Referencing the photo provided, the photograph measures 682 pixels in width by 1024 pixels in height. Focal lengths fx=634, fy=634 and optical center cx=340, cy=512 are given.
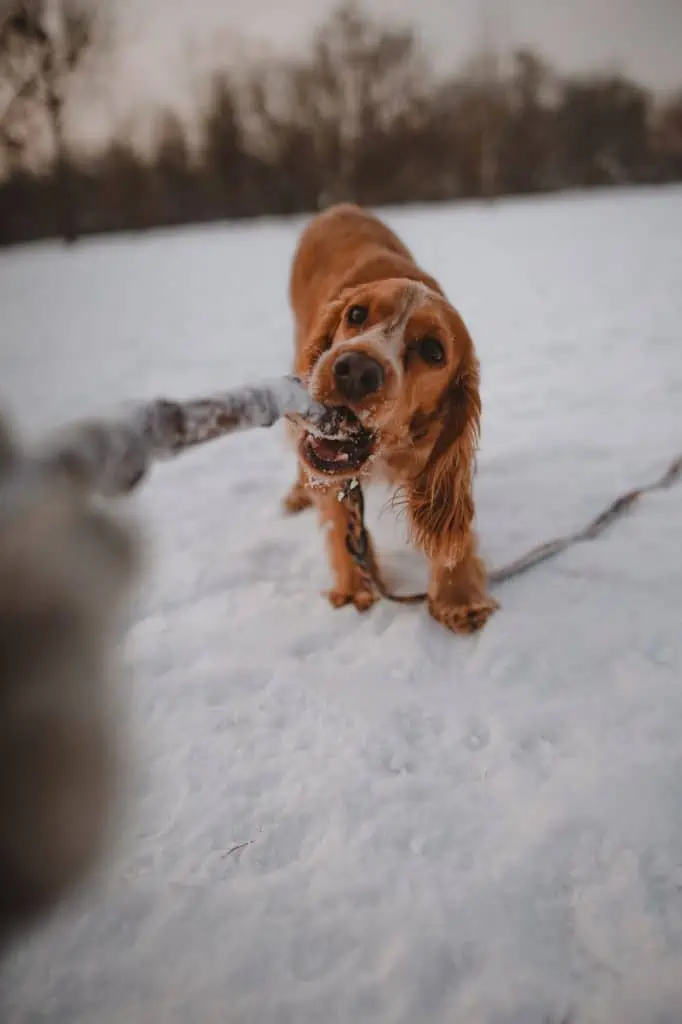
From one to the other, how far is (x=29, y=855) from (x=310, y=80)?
2911 centimetres

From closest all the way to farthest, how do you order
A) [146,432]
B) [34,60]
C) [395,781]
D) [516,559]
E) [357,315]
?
[146,432]
[395,781]
[357,315]
[516,559]
[34,60]

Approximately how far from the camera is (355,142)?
24844 millimetres

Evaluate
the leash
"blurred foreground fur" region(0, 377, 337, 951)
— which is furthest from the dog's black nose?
"blurred foreground fur" region(0, 377, 337, 951)

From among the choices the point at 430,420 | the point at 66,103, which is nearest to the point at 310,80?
the point at 66,103

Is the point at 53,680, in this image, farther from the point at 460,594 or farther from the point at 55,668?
the point at 460,594

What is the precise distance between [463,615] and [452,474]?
47 cm

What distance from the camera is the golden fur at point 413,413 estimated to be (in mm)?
1650

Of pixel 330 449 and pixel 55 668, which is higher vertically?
pixel 55 668

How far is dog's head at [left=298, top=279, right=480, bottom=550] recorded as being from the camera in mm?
1575

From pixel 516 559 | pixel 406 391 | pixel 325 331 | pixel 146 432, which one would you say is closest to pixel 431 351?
pixel 406 391

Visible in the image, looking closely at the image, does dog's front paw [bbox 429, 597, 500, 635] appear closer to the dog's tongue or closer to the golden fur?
the golden fur

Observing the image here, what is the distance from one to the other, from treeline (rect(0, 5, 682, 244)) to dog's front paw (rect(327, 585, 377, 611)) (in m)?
24.5

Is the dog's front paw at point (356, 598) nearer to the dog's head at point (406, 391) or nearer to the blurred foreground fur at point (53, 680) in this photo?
the dog's head at point (406, 391)

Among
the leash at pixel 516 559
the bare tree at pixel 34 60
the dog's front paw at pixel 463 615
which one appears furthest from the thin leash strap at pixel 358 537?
the bare tree at pixel 34 60
